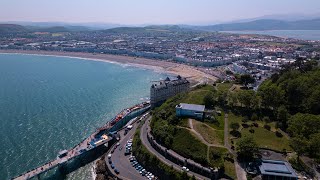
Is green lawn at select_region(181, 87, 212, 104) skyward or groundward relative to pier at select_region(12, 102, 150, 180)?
skyward

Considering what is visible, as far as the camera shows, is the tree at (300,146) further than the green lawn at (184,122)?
No

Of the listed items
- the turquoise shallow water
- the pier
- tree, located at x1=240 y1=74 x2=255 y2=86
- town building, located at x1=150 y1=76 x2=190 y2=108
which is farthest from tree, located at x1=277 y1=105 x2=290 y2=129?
the turquoise shallow water

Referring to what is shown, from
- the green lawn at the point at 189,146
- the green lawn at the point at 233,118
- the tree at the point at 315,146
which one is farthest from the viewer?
the green lawn at the point at 233,118

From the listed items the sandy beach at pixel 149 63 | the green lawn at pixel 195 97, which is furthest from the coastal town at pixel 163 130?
the sandy beach at pixel 149 63

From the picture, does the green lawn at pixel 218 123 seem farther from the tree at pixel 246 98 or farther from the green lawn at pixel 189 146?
the tree at pixel 246 98

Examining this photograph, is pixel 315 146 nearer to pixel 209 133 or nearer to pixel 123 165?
pixel 209 133

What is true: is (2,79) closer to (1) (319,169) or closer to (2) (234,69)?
(2) (234,69)

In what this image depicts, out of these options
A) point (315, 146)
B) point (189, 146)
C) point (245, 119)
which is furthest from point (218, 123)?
point (315, 146)

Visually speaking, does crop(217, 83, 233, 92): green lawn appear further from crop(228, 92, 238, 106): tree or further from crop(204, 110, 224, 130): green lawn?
crop(204, 110, 224, 130): green lawn
